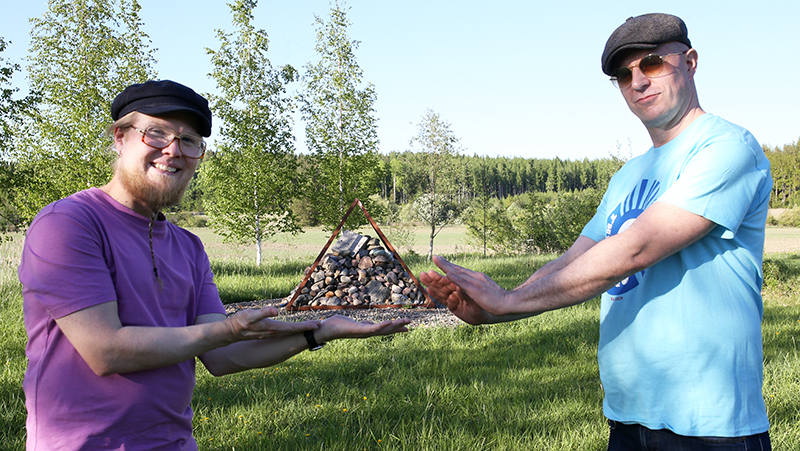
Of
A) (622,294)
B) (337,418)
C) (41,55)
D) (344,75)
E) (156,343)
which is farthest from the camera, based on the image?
(344,75)

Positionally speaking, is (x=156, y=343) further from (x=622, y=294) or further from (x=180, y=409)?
(x=622, y=294)

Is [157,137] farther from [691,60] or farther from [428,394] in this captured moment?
[428,394]

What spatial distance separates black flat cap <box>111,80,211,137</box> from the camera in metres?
1.72

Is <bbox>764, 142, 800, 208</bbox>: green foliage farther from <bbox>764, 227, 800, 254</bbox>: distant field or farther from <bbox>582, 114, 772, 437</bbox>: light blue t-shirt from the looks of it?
<bbox>582, 114, 772, 437</bbox>: light blue t-shirt

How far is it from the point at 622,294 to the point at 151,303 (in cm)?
157

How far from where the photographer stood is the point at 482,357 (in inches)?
214

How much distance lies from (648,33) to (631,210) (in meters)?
0.60

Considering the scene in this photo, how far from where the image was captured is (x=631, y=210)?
1.86 meters

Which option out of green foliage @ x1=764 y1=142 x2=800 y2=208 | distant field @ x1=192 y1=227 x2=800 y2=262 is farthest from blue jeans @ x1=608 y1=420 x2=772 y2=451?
green foliage @ x1=764 y1=142 x2=800 y2=208

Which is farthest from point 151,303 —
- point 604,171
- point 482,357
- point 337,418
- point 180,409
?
point 604,171

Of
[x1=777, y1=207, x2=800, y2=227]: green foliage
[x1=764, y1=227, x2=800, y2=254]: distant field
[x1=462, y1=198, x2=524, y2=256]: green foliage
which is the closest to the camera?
[x1=462, y1=198, x2=524, y2=256]: green foliage

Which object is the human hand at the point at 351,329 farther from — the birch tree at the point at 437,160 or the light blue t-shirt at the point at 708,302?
the birch tree at the point at 437,160

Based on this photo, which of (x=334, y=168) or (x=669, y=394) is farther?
(x=334, y=168)

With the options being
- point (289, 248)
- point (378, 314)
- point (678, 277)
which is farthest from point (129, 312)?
point (289, 248)
